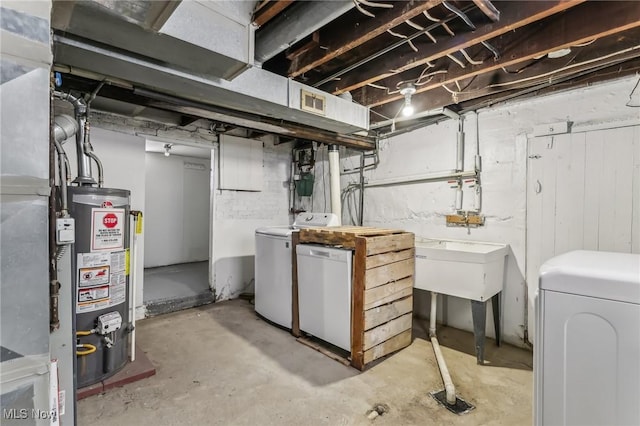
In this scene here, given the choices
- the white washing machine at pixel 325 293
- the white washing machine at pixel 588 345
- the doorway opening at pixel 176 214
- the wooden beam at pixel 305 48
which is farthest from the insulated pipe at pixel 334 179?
the white washing machine at pixel 588 345

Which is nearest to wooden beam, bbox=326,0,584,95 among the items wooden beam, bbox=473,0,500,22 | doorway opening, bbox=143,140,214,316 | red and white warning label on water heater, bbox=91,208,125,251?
wooden beam, bbox=473,0,500,22

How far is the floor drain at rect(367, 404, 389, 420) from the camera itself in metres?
1.73

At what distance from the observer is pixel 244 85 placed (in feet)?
6.46

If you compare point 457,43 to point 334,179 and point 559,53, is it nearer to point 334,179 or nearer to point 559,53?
point 559,53

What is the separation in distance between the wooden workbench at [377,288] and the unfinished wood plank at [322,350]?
54 millimetres

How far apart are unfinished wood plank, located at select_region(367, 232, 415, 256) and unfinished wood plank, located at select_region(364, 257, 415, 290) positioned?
0.12 m

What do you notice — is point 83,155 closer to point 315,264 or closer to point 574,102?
point 315,264

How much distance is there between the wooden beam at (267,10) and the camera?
4.75 ft

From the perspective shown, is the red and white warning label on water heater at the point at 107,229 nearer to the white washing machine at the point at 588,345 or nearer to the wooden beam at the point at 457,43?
the wooden beam at the point at 457,43

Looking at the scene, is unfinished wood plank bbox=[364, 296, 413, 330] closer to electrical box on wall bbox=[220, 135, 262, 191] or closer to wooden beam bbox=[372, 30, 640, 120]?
wooden beam bbox=[372, 30, 640, 120]

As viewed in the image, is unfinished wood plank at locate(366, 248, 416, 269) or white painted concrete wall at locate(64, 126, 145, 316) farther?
white painted concrete wall at locate(64, 126, 145, 316)

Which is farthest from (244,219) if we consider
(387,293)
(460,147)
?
(460,147)

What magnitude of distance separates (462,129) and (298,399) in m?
2.68

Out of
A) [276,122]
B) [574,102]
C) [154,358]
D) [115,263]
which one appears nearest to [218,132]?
[276,122]
